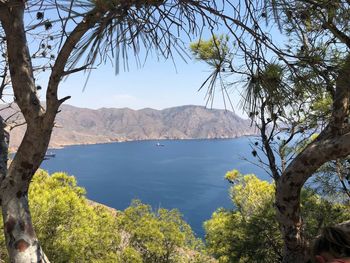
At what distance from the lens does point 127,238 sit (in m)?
12.5

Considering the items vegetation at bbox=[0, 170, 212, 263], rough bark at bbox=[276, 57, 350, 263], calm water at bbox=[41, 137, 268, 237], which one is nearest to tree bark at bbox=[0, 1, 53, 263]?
rough bark at bbox=[276, 57, 350, 263]

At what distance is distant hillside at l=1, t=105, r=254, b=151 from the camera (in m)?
137

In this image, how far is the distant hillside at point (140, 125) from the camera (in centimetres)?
13738

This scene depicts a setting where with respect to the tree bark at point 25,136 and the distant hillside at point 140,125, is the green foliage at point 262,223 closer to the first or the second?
the tree bark at point 25,136

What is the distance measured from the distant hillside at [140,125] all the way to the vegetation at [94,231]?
A: 112709 millimetres

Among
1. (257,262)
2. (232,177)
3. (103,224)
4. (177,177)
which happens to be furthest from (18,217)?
(177,177)

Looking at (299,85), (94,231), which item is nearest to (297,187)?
(299,85)

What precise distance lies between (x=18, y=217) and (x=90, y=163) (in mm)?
74273

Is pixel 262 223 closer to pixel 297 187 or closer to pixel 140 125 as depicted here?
pixel 297 187

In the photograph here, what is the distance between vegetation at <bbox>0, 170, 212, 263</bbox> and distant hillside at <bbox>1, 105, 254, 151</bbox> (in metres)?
113

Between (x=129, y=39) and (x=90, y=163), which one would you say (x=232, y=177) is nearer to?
(x=129, y=39)

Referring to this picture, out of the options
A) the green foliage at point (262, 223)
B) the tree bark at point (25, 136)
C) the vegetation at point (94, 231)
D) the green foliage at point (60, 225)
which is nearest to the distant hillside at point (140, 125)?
the vegetation at point (94, 231)

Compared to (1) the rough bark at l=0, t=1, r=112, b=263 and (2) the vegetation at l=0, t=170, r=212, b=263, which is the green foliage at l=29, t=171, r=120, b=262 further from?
(1) the rough bark at l=0, t=1, r=112, b=263

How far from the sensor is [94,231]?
8.62m
